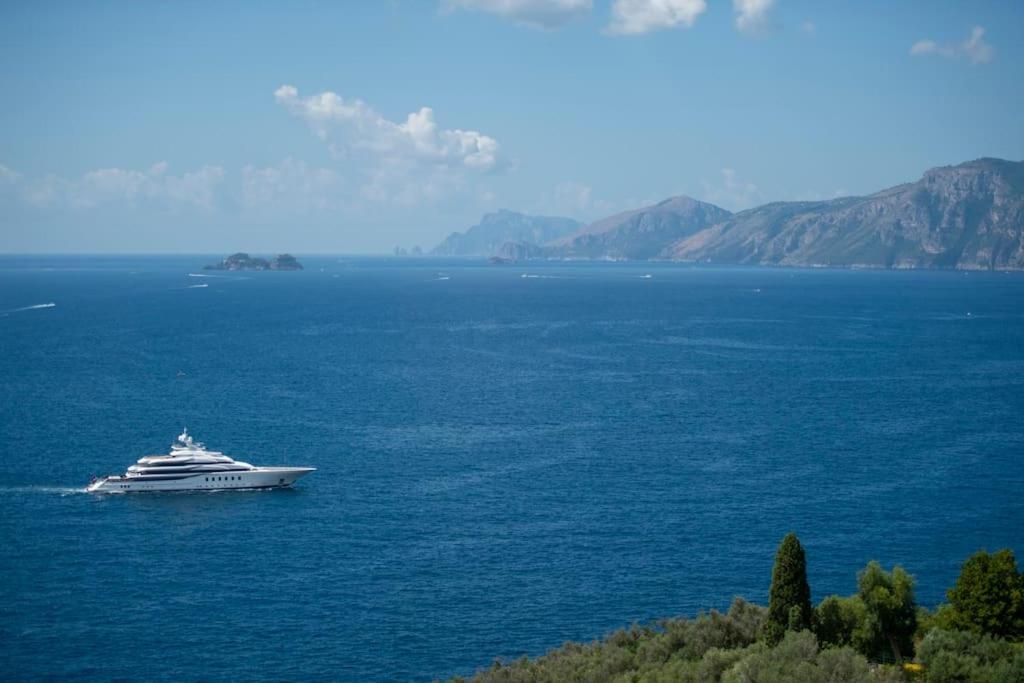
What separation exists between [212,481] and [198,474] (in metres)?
1.30

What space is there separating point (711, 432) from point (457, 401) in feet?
104

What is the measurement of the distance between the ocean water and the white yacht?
154 centimetres

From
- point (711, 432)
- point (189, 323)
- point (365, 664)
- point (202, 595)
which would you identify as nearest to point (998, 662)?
point (365, 664)

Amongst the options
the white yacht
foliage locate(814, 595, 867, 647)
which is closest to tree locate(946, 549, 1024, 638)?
foliage locate(814, 595, 867, 647)

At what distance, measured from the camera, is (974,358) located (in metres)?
148

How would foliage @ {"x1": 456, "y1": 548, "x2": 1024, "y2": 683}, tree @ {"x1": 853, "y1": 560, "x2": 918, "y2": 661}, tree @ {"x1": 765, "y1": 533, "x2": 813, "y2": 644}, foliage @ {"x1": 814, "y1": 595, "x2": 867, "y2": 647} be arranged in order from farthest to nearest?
foliage @ {"x1": 814, "y1": 595, "x2": 867, "y2": 647} < tree @ {"x1": 853, "y1": 560, "x2": 918, "y2": 661} < tree @ {"x1": 765, "y1": 533, "x2": 813, "y2": 644} < foliage @ {"x1": 456, "y1": 548, "x2": 1024, "y2": 683}

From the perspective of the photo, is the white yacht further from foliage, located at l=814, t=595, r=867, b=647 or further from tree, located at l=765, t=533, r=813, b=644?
foliage, located at l=814, t=595, r=867, b=647

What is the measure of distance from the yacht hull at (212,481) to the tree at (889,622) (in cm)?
4935

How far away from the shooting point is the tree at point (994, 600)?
4278cm

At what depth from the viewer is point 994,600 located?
4303 cm

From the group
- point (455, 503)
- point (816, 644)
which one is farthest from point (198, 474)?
point (816, 644)

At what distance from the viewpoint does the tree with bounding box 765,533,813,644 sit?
42.3 m

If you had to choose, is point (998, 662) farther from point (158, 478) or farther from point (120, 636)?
point (158, 478)

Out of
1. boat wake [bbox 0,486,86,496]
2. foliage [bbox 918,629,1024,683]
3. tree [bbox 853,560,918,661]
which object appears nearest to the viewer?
foliage [bbox 918,629,1024,683]
